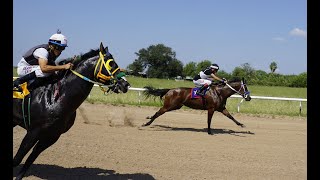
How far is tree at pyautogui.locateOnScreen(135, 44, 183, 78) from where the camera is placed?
11275 centimetres

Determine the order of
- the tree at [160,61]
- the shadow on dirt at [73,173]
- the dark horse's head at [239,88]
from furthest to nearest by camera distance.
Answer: the tree at [160,61]
the dark horse's head at [239,88]
the shadow on dirt at [73,173]

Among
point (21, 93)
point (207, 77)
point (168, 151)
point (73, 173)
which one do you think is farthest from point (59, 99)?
point (207, 77)

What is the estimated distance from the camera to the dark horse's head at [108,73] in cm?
583

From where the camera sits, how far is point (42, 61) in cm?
600

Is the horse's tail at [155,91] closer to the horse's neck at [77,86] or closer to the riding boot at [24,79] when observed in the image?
the horse's neck at [77,86]

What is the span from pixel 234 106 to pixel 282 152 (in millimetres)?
11873

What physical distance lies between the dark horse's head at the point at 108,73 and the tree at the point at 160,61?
341 ft

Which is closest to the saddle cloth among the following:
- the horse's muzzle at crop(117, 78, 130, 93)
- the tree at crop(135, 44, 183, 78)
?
the horse's muzzle at crop(117, 78, 130, 93)

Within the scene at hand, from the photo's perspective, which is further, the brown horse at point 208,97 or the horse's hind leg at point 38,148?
the brown horse at point 208,97

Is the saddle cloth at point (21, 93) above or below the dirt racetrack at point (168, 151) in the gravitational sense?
above

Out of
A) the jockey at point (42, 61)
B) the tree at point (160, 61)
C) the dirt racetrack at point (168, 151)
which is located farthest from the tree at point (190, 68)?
the jockey at point (42, 61)

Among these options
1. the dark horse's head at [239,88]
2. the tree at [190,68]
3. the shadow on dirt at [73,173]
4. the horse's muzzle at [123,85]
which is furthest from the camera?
the tree at [190,68]
